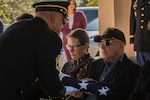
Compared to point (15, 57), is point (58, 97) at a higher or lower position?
lower

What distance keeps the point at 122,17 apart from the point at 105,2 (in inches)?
14.8

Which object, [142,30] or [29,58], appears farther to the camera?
[142,30]

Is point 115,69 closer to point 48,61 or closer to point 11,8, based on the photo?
point 48,61

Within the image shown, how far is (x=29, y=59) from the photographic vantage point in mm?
2355

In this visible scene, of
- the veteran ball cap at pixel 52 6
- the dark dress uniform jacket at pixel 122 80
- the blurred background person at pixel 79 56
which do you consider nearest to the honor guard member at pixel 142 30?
the blurred background person at pixel 79 56

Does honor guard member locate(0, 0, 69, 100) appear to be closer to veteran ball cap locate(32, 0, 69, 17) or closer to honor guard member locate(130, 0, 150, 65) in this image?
veteran ball cap locate(32, 0, 69, 17)

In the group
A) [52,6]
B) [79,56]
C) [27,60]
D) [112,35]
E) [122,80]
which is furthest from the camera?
[79,56]

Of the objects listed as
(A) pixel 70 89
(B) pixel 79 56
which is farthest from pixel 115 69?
(B) pixel 79 56

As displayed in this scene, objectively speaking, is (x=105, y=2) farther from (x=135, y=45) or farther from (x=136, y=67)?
(x=136, y=67)

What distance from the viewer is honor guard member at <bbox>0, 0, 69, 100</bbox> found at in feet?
7.71

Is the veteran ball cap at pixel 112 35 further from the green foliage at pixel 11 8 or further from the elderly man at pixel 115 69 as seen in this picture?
the green foliage at pixel 11 8

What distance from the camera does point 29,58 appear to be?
92.7 inches

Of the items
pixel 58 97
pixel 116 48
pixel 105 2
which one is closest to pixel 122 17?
pixel 105 2

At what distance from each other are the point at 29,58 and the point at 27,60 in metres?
0.02
